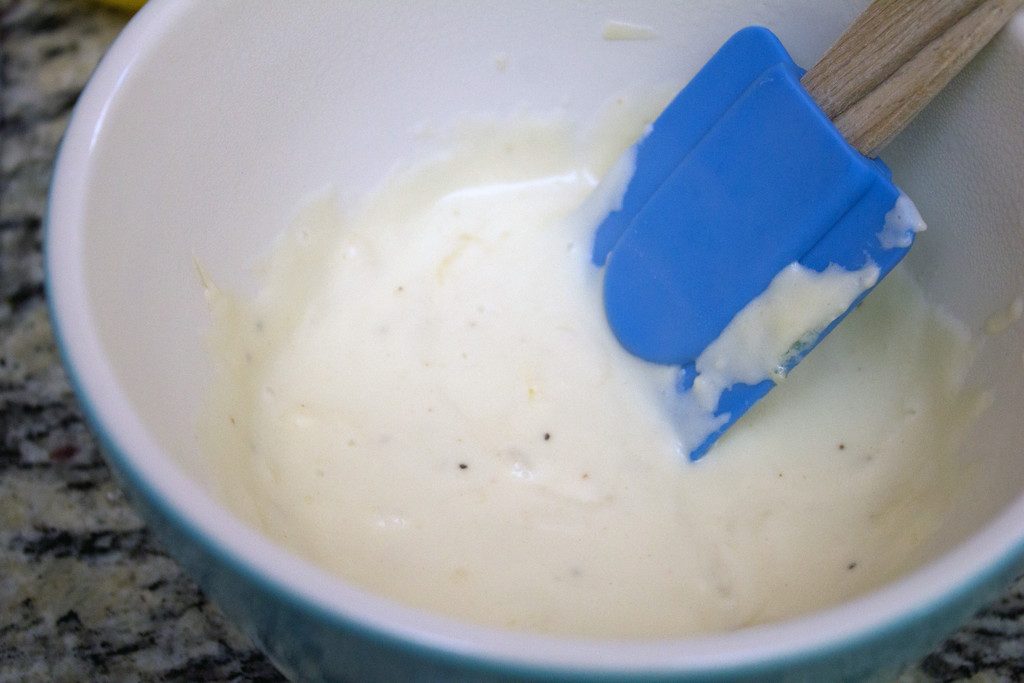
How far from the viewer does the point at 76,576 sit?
85 cm

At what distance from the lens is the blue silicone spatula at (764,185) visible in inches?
29.2

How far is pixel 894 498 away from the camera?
0.79m

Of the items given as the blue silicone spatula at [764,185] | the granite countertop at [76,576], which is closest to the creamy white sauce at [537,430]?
the blue silicone spatula at [764,185]

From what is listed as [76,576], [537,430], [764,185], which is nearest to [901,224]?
[764,185]

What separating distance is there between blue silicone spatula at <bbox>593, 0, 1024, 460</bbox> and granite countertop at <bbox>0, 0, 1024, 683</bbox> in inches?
12.2

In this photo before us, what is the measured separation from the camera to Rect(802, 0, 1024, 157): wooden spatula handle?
0.72 metres

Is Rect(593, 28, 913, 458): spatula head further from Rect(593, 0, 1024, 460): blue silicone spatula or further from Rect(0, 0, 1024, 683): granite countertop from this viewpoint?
Rect(0, 0, 1024, 683): granite countertop

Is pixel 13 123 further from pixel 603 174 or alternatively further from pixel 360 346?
pixel 603 174

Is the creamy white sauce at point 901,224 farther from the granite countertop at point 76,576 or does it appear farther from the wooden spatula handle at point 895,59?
the granite countertop at point 76,576

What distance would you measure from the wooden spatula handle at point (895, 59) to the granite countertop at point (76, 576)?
15.9 inches

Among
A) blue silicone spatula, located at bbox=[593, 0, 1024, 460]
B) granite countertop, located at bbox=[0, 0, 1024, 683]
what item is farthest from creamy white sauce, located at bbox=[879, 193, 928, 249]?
granite countertop, located at bbox=[0, 0, 1024, 683]

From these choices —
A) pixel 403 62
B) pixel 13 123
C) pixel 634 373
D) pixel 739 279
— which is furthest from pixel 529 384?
pixel 13 123

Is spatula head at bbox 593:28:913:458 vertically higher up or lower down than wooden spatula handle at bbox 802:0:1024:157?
lower down

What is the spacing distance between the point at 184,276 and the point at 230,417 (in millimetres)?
108
